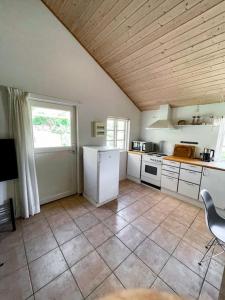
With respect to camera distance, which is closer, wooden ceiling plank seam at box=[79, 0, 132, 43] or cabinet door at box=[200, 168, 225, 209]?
wooden ceiling plank seam at box=[79, 0, 132, 43]

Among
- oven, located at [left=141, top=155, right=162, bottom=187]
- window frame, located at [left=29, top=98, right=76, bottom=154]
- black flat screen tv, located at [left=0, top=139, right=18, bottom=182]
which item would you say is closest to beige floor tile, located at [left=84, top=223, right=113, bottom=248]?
black flat screen tv, located at [left=0, top=139, right=18, bottom=182]

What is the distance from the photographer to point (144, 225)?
2195mm

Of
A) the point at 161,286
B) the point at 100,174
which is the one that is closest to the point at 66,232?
the point at 100,174

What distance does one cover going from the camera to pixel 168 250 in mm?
1750

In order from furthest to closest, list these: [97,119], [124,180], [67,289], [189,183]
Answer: [124,180], [97,119], [189,183], [67,289]

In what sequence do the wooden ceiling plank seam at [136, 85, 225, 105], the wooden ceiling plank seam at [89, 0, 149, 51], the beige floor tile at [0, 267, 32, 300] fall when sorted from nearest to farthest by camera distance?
the beige floor tile at [0, 267, 32, 300]
the wooden ceiling plank seam at [89, 0, 149, 51]
the wooden ceiling plank seam at [136, 85, 225, 105]

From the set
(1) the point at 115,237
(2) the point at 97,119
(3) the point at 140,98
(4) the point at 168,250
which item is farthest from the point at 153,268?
(3) the point at 140,98

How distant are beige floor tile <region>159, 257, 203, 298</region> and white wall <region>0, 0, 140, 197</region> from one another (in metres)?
2.50

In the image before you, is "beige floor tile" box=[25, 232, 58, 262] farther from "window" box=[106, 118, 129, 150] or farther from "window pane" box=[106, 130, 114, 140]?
"window pane" box=[106, 130, 114, 140]

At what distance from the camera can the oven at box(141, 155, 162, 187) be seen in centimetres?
337

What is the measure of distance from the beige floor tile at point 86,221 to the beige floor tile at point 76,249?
0.20 meters

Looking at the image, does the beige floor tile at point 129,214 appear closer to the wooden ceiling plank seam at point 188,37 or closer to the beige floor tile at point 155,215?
the beige floor tile at point 155,215

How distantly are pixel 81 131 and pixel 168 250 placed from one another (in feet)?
8.26

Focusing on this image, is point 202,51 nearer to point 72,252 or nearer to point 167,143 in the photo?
point 167,143
